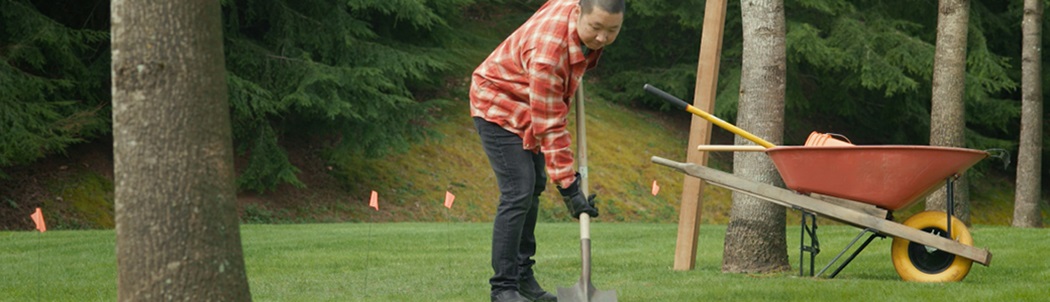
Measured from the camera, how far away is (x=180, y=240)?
341cm

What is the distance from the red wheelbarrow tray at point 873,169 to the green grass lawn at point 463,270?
44 cm

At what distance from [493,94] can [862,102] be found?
58.8 ft

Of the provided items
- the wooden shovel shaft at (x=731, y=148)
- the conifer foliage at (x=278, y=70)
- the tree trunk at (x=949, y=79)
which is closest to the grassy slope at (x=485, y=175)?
the conifer foliage at (x=278, y=70)

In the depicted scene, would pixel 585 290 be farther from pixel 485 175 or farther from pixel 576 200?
pixel 485 175

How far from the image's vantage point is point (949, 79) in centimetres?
→ 1124

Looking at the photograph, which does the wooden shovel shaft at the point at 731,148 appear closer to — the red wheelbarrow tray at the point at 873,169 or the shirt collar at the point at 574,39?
the red wheelbarrow tray at the point at 873,169

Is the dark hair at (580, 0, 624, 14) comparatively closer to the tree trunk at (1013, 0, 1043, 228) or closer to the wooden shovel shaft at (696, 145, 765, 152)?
the wooden shovel shaft at (696, 145, 765, 152)

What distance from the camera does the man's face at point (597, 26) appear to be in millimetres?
4203

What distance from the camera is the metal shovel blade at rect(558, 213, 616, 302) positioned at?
14.8ft

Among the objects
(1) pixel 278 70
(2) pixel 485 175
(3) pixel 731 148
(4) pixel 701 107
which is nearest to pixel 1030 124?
(2) pixel 485 175

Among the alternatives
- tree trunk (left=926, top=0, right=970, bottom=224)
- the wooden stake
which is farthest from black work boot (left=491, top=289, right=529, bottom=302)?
tree trunk (left=926, top=0, right=970, bottom=224)

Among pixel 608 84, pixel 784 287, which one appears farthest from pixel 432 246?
pixel 608 84

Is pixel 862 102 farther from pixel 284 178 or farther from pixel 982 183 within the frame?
pixel 284 178

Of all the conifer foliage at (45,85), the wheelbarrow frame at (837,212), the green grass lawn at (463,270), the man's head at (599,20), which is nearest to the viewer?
the man's head at (599,20)
